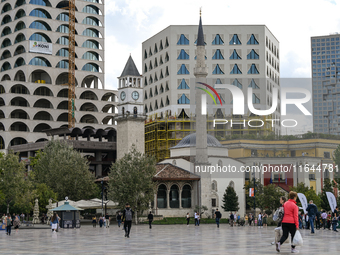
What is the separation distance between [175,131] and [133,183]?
3146 centimetres

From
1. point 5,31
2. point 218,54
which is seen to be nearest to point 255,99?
point 218,54

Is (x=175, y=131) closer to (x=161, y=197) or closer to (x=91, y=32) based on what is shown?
(x=161, y=197)

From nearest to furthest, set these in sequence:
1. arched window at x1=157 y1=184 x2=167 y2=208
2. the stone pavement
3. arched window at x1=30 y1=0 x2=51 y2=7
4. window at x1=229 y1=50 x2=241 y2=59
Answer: the stone pavement < arched window at x1=157 y1=184 x2=167 y2=208 < window at x1=229 y1=50 x2=241 y2=59 < arched window at x1=30 y1=0 x2=51 y2=7

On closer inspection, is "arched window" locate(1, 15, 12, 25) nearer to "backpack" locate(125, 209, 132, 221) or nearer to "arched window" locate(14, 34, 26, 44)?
"arched window" locate(14, 34, 26, 44)

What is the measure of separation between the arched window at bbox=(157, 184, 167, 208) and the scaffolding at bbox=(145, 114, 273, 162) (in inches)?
639

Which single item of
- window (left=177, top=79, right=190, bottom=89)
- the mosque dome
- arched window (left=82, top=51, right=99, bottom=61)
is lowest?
the mosque dome

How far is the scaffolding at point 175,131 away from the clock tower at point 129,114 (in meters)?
10.3

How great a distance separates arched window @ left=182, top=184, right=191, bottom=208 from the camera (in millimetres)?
71188

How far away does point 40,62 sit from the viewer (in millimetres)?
110688

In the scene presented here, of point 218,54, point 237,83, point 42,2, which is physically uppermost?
point 42,2

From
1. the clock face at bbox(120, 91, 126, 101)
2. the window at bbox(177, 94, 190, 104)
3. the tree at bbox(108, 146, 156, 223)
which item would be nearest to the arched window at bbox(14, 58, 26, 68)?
the window at bbox(177, 94, 190, 104)

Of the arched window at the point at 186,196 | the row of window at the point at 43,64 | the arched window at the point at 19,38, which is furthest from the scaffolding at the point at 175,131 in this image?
the arched window at the point at 19,38

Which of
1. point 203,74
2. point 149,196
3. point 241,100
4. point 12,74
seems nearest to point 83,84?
point 12,74

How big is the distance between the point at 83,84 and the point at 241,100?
42.0 meters
